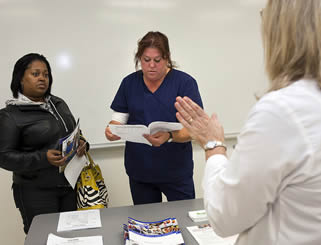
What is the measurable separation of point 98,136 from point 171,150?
87 cm

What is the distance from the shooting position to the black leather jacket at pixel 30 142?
5.73ft

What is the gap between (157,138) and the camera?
170 cm

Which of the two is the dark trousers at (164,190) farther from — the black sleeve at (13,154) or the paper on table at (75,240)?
the paper on table at (75,240)

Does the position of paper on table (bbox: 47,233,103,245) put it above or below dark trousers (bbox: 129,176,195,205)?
above

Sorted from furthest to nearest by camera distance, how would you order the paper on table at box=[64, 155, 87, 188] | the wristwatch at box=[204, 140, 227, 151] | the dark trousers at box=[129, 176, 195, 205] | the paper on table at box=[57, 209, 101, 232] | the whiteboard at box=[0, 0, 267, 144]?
the whiteboard at box=[0, 0, 267, 144]
the dark trousers at box=[129, 176, 195, 205]
the paper on table at box=[64, 155, 87, 188]
the paper on table at box=[57, 209, 101, 232]
the wristwatch at box=[204, 140, 227, 151]

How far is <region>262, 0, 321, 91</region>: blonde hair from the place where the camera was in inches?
26.1

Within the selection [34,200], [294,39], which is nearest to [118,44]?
[34,200]

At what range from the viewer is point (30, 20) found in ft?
7.68

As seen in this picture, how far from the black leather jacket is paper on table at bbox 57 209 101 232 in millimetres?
420

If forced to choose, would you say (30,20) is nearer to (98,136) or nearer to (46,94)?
(46,94)

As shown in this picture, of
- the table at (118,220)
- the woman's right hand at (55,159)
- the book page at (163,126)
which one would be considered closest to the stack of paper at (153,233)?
the table at (118,220)

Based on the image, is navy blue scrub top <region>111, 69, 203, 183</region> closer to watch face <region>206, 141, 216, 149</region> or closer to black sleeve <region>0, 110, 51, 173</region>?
black sleeve <region>0, 110, 51, 173</region>

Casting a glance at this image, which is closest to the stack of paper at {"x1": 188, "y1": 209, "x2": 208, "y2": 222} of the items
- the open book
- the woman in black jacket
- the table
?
the table

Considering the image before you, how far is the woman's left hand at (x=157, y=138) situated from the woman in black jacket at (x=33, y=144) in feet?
1.67
